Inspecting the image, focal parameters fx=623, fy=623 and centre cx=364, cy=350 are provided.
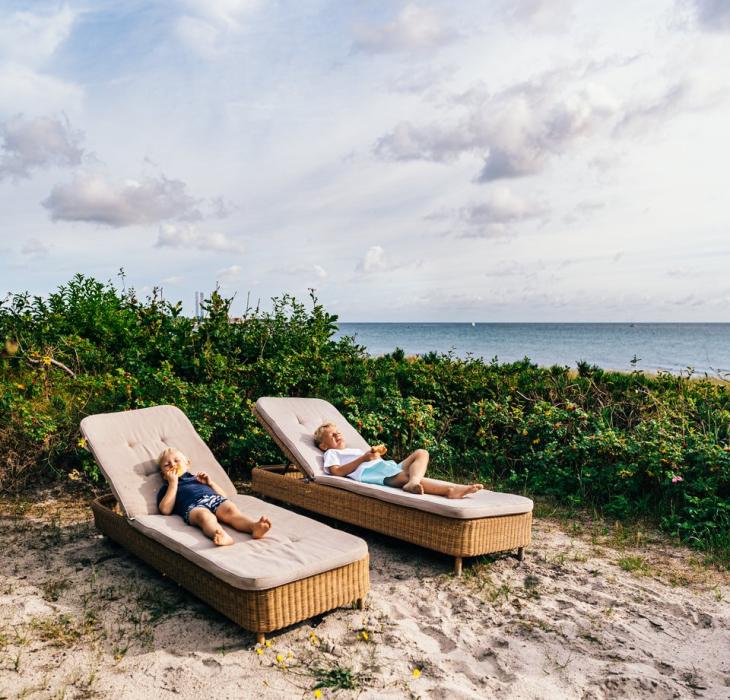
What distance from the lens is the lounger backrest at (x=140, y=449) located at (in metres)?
4.37

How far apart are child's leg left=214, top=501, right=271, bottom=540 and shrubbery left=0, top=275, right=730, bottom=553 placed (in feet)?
7.07

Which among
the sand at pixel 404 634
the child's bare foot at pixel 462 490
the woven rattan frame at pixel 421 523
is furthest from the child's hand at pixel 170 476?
the child's bare foot at pixel 462 490

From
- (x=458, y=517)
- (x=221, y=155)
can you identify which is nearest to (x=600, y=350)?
(x=221, y=155)

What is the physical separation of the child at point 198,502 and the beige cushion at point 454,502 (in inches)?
37.0

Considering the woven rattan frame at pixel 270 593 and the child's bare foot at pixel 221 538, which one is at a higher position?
the child's bare foot at pixel 221 538

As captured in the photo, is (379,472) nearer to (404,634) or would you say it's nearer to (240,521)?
(240,521)

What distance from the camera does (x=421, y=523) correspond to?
14.1ft

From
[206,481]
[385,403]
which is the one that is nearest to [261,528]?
[206,481]

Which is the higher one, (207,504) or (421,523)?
(207,504)

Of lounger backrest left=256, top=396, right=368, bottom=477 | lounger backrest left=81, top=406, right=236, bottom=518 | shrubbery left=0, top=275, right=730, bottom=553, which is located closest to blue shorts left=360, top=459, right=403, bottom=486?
lounger backrest left=256, top=396, right=368, bottom=477

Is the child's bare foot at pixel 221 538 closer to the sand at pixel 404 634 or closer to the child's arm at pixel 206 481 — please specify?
the sand at pixel 404 634

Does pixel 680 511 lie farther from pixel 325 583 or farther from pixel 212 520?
pixel 212 520

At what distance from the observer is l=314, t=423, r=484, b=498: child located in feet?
15.1

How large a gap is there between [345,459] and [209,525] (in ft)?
5.49
